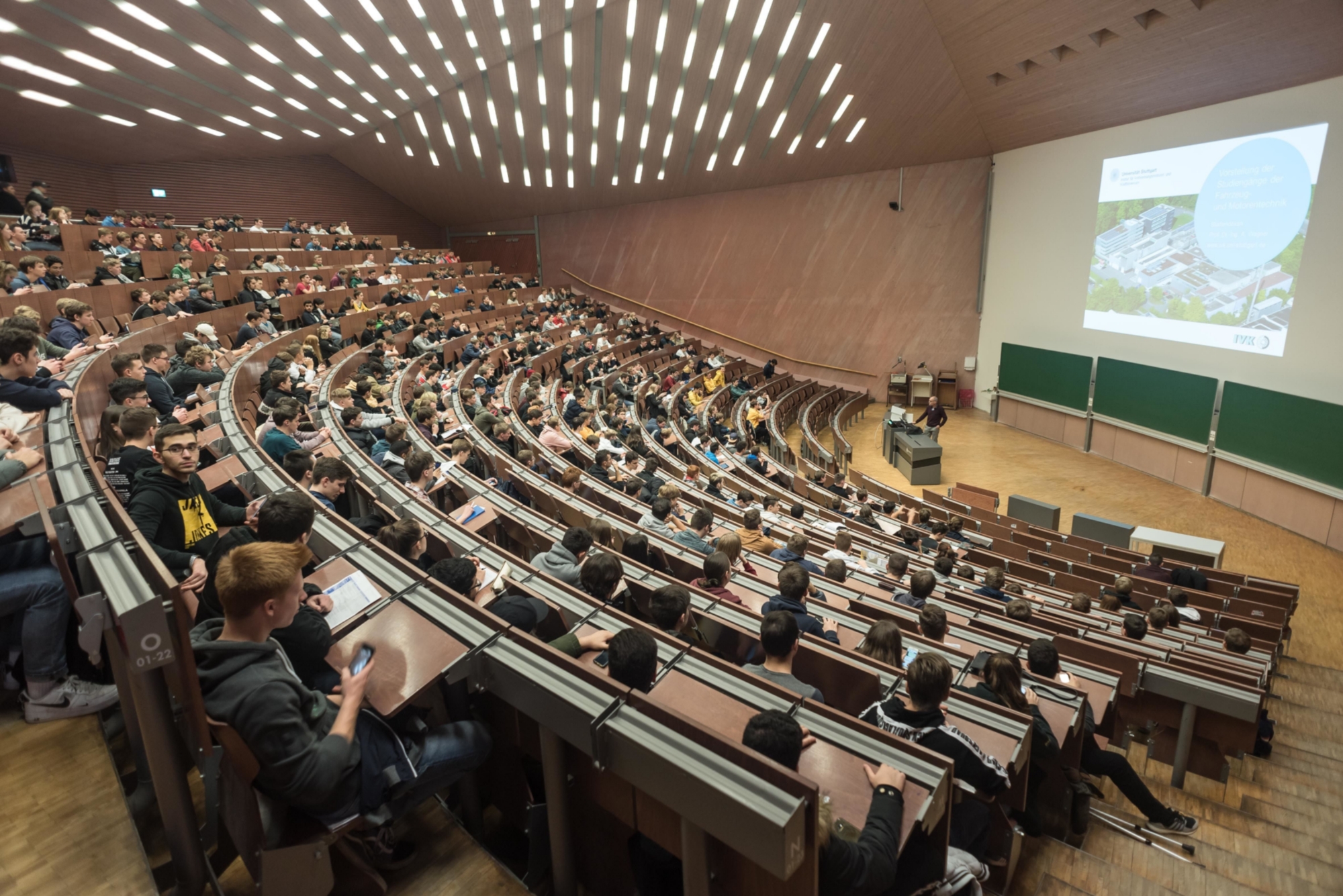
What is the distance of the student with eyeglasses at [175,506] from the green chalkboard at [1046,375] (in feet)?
39.2

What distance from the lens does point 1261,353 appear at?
8.31 metres

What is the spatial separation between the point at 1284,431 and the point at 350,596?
996 centimetres

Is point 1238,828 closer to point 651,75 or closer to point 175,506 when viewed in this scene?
point 175,506

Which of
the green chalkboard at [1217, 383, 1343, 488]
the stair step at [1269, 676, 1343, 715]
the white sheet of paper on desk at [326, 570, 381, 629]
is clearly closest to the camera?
the white sheet of paper on desk at [326, 570, 381, 629]

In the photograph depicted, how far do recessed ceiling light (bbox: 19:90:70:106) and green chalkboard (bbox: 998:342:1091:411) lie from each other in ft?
50.3

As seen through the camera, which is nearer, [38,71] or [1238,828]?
[1238,828]

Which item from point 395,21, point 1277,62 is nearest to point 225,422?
point 395,21

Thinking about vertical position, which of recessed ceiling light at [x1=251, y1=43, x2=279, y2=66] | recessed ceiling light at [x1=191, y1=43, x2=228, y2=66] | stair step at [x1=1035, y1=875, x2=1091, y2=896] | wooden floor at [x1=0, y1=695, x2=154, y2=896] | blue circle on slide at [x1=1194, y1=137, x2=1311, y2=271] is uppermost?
recessed ceiling light at [x1=251, y1=43, x2=279, y2=66]

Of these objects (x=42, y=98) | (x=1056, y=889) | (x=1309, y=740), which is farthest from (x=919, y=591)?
(x=42, y=98)

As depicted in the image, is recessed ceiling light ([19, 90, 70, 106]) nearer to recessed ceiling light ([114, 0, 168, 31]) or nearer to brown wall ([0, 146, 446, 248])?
brown wall ([0, 146, 446, 248])

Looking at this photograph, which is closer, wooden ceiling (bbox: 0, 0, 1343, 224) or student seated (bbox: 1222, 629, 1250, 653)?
student seated (bbox: 1222, 629, 1250, 653)

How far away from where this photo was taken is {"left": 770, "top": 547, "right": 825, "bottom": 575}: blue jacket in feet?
14.8

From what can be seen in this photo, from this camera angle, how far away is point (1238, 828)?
3.14 metres

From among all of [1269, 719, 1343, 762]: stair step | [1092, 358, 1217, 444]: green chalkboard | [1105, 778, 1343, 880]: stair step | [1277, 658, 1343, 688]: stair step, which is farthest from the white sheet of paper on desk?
[1092, 358, 1217, 444]: green chalkboard
